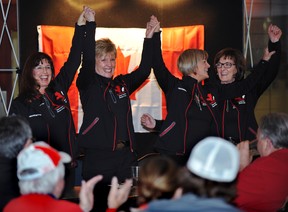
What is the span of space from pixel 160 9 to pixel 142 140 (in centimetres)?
101

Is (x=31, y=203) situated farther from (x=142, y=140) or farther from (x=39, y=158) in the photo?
(x=142, y=140)

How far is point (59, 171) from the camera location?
2.13m

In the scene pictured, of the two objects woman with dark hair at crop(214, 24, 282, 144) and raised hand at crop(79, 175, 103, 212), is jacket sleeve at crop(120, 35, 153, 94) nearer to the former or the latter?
woman with dark hair at crop(214, 24, 282, 144)

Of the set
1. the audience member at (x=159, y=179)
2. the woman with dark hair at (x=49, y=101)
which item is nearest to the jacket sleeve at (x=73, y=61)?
the woman with dark hair at (x=49, y=101)

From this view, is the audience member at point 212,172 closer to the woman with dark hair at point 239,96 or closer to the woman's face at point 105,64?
the woman's face at point 105,64

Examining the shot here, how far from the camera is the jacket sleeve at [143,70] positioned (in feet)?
12.3

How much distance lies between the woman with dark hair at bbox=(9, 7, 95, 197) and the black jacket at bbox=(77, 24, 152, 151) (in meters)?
0.10

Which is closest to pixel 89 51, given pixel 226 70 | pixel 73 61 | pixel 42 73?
pixel 73 61

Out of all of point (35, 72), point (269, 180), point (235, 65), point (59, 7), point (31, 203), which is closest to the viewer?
point (31, 203)

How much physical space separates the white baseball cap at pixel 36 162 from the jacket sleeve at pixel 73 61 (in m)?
1.52

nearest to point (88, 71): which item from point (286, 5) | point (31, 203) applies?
point (31, 203)

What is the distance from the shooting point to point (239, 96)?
12.8 feet

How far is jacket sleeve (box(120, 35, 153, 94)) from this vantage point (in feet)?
12.3

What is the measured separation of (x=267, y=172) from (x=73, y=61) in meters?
1.48
